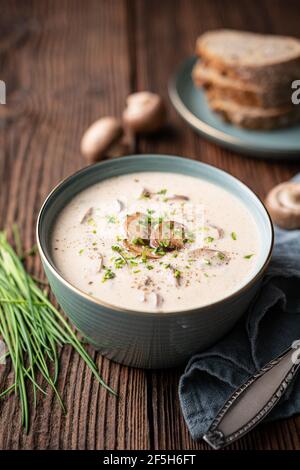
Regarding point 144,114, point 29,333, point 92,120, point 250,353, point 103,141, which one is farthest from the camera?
point 92,120

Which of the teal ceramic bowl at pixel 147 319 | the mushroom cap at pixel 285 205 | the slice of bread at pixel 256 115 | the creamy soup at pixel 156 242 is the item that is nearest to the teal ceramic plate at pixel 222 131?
the slice of bread at pixel 256 115

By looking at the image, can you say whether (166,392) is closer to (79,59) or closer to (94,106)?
(94,106)

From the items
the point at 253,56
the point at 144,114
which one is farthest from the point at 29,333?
the point at 253,56

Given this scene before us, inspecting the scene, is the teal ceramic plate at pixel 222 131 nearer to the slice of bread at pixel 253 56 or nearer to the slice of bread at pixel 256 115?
the slice of bread at pixel 256 115

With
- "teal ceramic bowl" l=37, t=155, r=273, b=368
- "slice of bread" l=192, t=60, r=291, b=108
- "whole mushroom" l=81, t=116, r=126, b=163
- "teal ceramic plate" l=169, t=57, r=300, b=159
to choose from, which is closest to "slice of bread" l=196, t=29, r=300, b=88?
"slice of bread" l=192, t=60, r=291, b=108

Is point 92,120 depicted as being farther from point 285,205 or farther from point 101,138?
point 285,205
